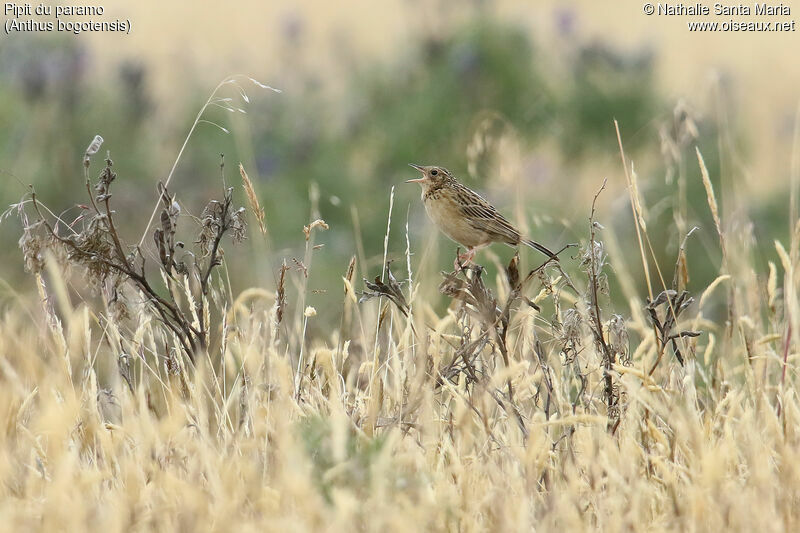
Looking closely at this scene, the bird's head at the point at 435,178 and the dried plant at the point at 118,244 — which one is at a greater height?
the bird's head at the point at 435,178

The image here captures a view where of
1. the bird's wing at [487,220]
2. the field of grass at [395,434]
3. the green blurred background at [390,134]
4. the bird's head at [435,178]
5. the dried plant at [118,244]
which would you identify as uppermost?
the green blurred background at [390,134]

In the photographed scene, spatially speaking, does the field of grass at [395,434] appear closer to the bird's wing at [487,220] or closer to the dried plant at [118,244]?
the dried plant at [118,244]

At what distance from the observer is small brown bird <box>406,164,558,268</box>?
14.9 feet

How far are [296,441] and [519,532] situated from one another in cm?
62

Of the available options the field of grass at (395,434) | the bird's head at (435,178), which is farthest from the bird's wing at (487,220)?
the field of grass at (395,434)

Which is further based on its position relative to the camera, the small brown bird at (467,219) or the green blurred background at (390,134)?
the green blurred background at (390,134)

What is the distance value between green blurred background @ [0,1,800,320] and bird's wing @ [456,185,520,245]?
180 centimetres

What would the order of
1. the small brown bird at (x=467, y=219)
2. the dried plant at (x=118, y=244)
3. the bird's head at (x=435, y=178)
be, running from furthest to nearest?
the bird's head at (x=435, y=178) < the small brown bird at (x=467, y=219) < the dried plant at (x=118, y=244)

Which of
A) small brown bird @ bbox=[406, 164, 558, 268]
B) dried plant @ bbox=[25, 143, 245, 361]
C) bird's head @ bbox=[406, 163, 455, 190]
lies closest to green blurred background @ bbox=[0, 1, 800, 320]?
bird's head @ bbox=[406, 163, 455, 190]

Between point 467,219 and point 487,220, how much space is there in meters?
0.08

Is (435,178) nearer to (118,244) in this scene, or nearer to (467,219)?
(467,219)

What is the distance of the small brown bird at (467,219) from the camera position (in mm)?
4527

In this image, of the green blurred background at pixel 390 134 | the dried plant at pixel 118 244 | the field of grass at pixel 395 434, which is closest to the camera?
the field of grass at pixel 395 434

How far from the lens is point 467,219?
4.60 meters
